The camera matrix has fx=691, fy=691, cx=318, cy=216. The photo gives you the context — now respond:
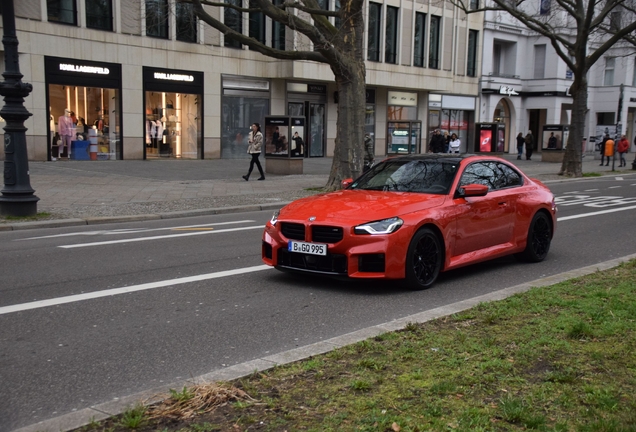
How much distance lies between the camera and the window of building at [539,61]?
2000 inches

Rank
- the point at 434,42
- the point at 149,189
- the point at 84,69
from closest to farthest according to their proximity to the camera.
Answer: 1. the point at 149,189
2. the point at 84,69
3. the point at 434,42

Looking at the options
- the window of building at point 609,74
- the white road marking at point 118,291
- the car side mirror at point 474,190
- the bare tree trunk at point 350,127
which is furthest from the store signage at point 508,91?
the white road marking at point 118,291

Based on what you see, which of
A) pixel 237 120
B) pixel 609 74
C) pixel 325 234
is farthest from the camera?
pixel 609 74

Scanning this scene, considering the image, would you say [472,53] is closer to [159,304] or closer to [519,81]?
[519,81]

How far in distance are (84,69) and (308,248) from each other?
76.6 ft

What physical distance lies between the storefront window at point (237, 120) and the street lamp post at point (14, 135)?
20.1 metres

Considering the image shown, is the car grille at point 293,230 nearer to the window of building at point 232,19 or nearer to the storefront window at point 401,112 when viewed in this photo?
the window of building at point 232,19

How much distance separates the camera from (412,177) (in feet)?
28.9

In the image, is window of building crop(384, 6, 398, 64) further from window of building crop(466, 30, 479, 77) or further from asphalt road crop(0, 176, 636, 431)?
asphalt road crop(0, 176, 636, 431)

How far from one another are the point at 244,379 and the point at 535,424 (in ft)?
6.03

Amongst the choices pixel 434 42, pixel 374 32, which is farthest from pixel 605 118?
pixel 374 32

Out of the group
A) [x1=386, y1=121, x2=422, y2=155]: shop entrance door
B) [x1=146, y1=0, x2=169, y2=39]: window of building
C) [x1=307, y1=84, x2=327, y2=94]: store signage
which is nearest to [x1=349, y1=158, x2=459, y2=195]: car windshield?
[x1=146, y1=0, x2=169, y2=39]: window of building

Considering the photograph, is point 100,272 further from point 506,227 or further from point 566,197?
point 566,197

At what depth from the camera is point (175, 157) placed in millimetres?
32375
